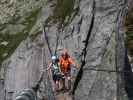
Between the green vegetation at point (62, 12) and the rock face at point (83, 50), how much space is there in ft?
0.26

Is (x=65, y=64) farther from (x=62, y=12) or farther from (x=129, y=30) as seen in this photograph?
(x=62, y=12)

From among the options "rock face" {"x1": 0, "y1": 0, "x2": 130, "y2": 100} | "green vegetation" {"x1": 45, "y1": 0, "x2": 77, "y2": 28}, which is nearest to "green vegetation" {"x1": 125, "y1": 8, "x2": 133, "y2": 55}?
"rock face" {"x1": 0, "y1": 0, "x2": 130, "y2": 100}

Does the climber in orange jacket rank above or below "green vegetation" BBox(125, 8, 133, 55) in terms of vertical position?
below

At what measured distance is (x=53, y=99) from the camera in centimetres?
Result: 3059

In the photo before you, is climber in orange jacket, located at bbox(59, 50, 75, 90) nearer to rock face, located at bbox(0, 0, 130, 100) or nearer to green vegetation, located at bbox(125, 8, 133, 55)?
rock face, located at bbox(0, 0, 130, 100)

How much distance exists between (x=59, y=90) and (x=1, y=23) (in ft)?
43.1

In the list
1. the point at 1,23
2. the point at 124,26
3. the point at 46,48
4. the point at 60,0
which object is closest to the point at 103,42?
the point at 124,26

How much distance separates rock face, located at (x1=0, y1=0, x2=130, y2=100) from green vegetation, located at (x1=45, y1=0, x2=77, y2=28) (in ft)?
0.26

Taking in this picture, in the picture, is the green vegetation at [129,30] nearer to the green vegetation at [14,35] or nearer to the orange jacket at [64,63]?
the orange jacket at [64,63]

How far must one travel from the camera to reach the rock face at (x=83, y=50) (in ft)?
102

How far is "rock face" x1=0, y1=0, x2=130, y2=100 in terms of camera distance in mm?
31141

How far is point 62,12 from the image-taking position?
3756 cm

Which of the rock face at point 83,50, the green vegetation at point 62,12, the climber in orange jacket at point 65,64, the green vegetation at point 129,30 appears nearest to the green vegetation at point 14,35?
the rock face at point 83,50

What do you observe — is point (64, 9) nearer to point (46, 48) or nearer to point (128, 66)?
point (46, 48)
